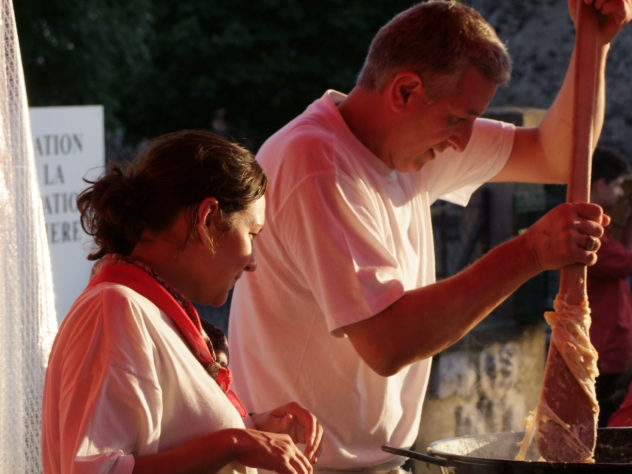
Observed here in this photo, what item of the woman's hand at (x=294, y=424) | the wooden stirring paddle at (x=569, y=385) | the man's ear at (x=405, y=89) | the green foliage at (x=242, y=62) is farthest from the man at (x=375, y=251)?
the green foliage at (x=242, y=62)

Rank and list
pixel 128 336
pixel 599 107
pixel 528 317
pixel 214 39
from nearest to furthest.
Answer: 1. pixel 128 336
2. pixel 599 107
3. pixel 528 317
4. pixel 214 39

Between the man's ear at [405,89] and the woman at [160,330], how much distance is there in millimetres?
562

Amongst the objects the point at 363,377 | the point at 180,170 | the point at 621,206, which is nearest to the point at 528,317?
the point at 621,206

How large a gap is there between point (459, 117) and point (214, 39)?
54.4 ft

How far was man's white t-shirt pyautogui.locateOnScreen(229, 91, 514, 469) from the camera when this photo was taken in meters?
2.37

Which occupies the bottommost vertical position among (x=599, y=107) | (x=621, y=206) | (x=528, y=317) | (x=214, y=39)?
(x=528, y=317)

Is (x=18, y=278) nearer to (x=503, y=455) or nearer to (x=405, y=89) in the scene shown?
(x=405, y=89)

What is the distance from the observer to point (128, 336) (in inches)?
71.4

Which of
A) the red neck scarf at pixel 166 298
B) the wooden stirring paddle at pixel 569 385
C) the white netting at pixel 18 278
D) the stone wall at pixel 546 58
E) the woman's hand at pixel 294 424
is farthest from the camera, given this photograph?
the stone wall at pixel 546 58

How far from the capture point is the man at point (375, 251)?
235 centimetres

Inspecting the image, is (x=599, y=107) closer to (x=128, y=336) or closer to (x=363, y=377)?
(x=363, y=377)

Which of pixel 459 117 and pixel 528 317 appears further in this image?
pixel 528 317

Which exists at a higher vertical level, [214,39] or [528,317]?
[214,39]

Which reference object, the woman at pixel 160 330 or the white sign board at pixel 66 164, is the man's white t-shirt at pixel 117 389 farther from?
the white sign board at pixel 66 164
